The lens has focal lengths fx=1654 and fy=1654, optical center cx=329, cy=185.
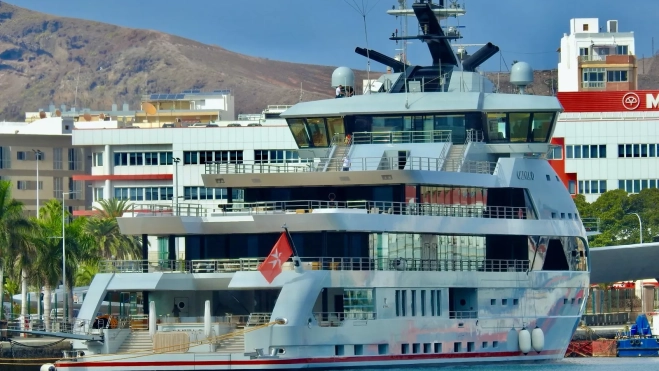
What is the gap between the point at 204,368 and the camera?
42.8 m

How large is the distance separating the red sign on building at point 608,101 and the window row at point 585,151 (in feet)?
13.6

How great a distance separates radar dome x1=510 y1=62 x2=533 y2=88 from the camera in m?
55.1

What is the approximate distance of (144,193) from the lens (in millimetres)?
99188

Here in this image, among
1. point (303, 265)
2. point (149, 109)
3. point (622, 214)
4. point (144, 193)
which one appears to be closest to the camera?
point (303, 265)

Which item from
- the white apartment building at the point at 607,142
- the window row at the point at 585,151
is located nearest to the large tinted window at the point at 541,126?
the white apartment building at the point at 607,142

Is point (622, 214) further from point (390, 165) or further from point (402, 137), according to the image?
point (390, 165)

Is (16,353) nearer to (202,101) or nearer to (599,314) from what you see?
(599,314)

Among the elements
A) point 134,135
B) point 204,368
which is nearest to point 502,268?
point 204,368

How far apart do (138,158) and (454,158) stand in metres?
50.7

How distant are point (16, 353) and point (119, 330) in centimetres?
825

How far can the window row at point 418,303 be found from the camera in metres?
46.8

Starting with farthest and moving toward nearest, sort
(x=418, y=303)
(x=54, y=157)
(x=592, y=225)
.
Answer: (x=54, y=157), (x=592, y=225), (x=418, y=303)

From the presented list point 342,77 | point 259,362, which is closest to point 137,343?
point 259,362

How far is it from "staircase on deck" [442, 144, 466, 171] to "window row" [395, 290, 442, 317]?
422cm
